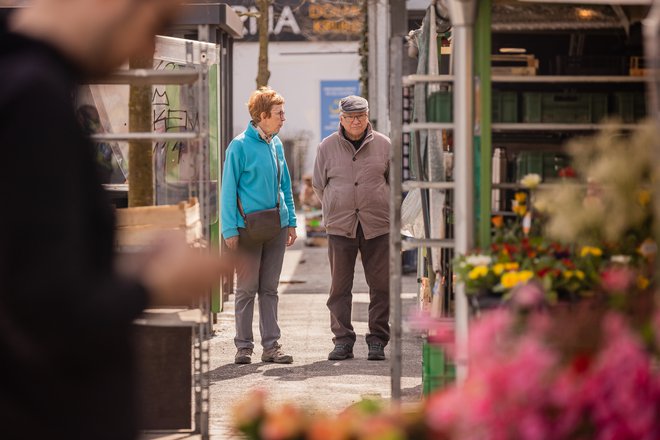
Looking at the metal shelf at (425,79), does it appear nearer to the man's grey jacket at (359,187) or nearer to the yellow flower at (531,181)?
the yellow flower at (531,181)

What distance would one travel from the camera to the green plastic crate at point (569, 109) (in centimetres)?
636

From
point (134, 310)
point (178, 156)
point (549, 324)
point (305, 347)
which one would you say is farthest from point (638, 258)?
point (178, 156)

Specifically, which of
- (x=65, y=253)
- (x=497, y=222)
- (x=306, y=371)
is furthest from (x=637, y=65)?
(x=65, y=253)

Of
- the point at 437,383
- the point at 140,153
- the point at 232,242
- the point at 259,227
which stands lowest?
the point at 437,383

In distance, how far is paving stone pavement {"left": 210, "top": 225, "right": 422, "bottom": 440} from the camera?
7.90 meters

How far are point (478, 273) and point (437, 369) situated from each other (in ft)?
4.13

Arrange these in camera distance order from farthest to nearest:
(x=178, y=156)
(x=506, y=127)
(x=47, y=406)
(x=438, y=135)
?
(x=178, y=156) < (x=438, y=135) < (x=506, y=127) < (x=47, y=406)

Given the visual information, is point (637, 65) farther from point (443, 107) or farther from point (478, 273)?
point (478, 273)

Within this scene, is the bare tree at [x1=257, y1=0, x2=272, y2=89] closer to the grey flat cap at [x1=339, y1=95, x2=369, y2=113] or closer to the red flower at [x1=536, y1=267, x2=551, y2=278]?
the grey flat cap at [x1=339, y1=95, x2=369, y2=113]

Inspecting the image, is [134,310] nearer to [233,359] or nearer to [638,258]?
[638,258]

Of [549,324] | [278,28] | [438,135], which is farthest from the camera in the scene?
[278,28]

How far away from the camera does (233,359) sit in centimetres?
969

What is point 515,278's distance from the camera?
16.8 ft

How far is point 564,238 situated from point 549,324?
5.34 ft
